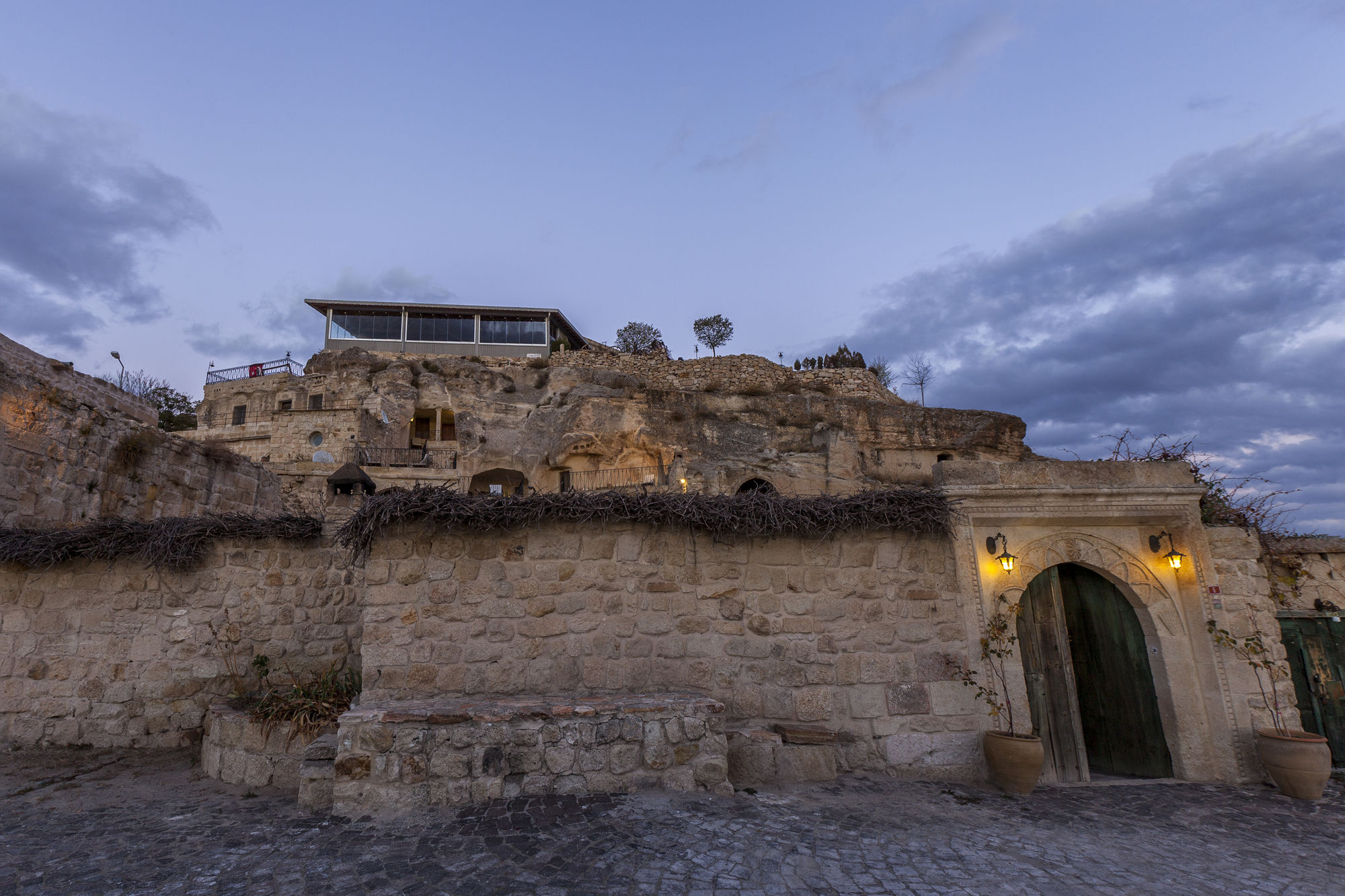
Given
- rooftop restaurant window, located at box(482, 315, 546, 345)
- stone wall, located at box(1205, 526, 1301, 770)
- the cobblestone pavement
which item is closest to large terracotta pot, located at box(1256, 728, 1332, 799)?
the cobblestone pavement

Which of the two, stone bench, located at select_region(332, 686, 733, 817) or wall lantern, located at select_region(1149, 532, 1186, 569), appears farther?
wall lantern, located at select_region(1149, 532, 1186, 569)

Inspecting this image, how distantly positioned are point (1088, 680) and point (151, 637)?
9822 millimetres

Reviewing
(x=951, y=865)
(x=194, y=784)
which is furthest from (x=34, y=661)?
(x=951, y=865)

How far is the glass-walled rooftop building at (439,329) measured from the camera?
108 feet

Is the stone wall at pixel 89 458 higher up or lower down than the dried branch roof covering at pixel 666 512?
higher up

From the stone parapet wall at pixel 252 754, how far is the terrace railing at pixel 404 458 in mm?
20804

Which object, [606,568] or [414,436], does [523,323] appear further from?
[606,568]

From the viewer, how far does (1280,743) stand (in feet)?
Result: 16.7

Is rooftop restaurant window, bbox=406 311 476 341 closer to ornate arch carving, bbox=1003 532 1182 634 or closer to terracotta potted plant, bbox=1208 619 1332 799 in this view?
ornate arch carving, bbox=1003 532 1182 634

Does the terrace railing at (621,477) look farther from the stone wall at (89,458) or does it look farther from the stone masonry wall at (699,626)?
the stone masonry wall at (699,626)

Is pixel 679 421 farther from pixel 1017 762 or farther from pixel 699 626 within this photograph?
pixel 1017 762

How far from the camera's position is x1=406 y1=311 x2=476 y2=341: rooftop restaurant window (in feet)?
109

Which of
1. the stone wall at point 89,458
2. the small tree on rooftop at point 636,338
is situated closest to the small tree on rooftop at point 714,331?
the small tree on rooftop at point 636,338

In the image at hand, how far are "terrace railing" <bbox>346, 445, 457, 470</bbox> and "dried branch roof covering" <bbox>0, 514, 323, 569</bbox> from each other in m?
19.0
